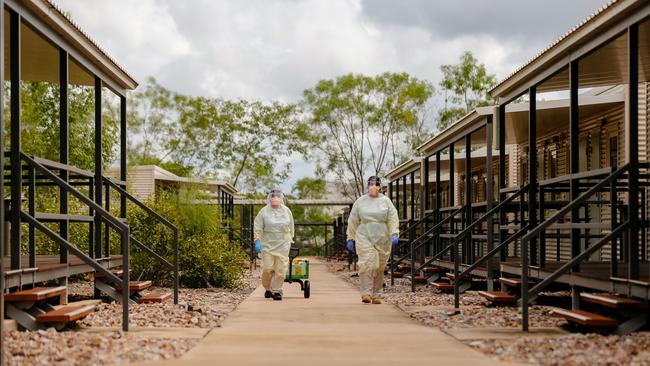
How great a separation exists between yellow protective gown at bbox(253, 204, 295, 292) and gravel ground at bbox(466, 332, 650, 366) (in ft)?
22.7

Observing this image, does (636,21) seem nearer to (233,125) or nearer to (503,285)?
(503,285)

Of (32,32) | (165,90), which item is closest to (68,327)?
(32,32)

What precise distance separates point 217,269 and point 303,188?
52935 mm

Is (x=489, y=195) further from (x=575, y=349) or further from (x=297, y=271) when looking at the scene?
(x=575, y=349)

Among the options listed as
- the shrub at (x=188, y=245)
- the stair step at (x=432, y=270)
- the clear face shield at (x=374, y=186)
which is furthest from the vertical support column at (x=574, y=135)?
the shrub at (x=188, y=245)

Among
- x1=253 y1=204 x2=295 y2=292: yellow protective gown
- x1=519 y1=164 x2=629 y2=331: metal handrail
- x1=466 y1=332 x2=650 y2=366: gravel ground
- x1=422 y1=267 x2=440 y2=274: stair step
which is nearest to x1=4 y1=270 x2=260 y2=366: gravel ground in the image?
x1=466 y1=332 x2=650 y2=366: gravel ground

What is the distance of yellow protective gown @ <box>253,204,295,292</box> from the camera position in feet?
50.4

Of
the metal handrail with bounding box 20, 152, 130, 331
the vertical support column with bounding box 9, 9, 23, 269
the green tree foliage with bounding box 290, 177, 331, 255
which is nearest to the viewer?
the metal handrail with bounding box 20, 152, 130, 331

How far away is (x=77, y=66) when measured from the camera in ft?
42.4

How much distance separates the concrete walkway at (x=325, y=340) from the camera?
7.64m

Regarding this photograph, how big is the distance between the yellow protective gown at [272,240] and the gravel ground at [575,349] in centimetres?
691

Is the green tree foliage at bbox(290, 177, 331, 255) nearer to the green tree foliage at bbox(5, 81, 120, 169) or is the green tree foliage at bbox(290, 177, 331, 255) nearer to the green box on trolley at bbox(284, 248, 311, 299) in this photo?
the green tree foliage at bbox(5, 81, 120, 169)

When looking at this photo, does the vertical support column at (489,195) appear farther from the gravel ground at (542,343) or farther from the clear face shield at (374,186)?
the gravel ground at (542,343)

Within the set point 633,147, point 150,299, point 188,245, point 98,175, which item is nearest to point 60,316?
point 150,299
